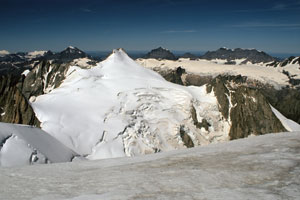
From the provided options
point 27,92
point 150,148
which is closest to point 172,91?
point 150,148

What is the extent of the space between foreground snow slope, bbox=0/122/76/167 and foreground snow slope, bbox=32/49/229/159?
30.5 ft

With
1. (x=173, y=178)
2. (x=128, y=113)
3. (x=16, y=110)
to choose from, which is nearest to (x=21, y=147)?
(x=173, y=178)

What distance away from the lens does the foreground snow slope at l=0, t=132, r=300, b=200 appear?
673 cm

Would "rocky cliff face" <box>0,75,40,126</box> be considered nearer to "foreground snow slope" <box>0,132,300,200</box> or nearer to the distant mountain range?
the distant mountain range

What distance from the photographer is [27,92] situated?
9862 centimetres

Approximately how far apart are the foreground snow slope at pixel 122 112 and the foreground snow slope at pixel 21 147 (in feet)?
30.5

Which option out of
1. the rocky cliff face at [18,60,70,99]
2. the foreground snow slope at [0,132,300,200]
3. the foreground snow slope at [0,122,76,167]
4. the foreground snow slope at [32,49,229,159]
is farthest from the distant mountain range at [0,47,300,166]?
the rocky cliff face at [18,60,70,99]

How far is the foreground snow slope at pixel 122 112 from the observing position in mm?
38125

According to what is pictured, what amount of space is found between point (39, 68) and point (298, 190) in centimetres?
10902

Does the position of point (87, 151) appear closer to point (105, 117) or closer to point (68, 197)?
point (105, 117)

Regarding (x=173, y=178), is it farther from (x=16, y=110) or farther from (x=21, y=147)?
(x=16, y=110)

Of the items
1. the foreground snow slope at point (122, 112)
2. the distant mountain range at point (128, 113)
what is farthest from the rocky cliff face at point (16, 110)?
the foreground snow slope at point (122, 112)

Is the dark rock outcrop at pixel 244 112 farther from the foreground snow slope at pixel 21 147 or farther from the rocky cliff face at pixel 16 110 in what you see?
the foreground snow slope at pixel 21 147

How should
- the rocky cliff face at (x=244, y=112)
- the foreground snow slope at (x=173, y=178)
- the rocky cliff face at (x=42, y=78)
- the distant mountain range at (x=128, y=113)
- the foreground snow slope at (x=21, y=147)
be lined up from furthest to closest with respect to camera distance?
1. the rocky cliff face at (x=42, y=78)
2. the rocky cliff face at (x=244, y=112)
3. the distant mountain range at (x=128, y=113)
4. the foreground snow slope at (x=21, y=147)
5. the foreground snow slope at (x=173, y=178)
